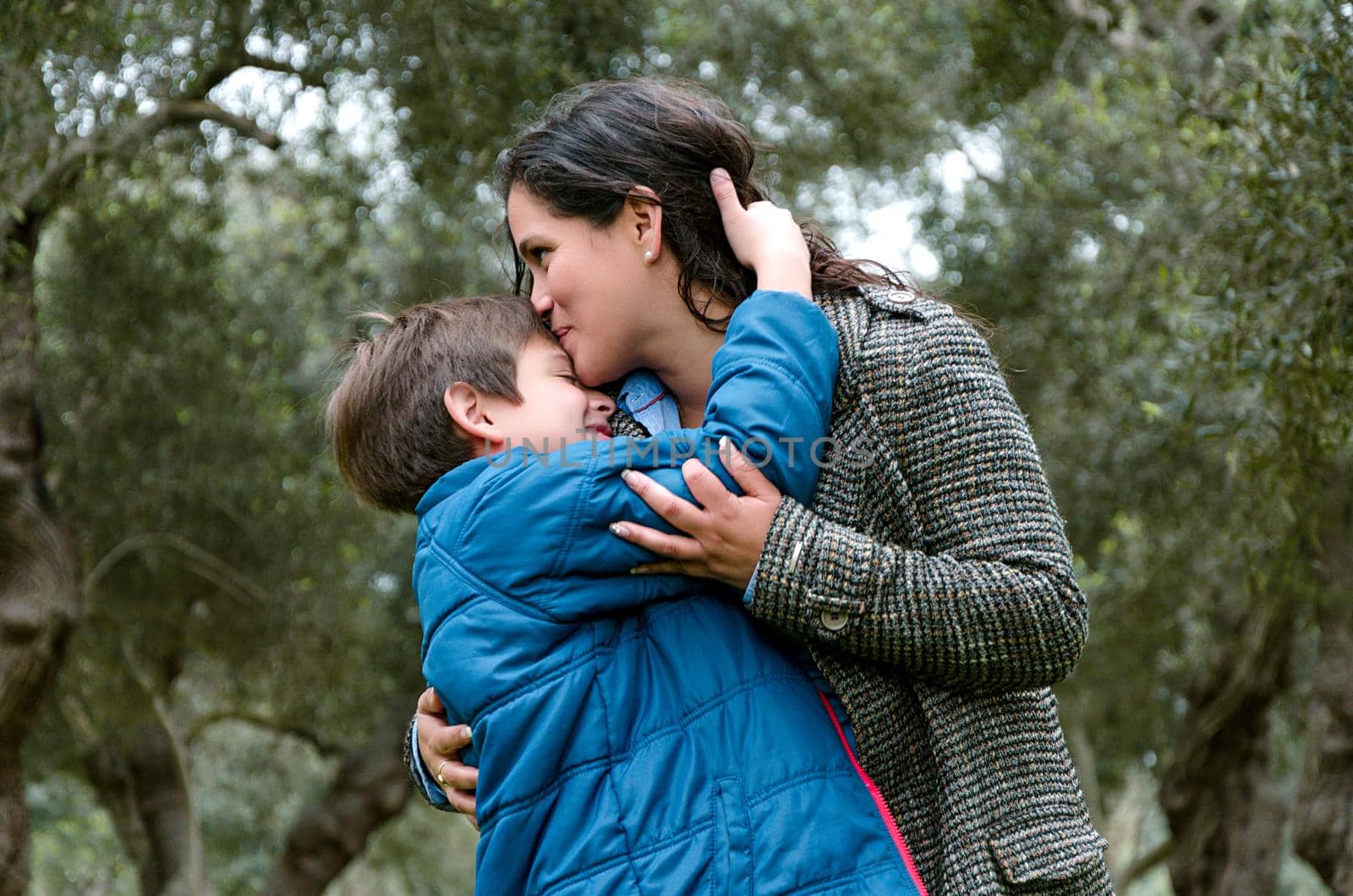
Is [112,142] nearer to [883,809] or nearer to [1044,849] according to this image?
[883,809]

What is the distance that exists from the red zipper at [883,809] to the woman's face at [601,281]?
71 cm

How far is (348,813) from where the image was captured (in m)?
11.3

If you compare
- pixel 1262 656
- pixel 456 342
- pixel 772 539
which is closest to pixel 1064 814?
pixel 772 539

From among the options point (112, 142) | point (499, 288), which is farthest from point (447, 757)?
point (499, 288)

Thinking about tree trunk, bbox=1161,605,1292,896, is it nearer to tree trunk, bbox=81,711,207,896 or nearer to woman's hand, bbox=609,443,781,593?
tree trunk, bbox=81,711,207,896

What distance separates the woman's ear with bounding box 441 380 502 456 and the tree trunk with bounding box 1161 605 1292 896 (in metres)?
8.59

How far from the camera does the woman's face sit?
7.47 ft

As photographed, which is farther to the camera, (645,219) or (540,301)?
(540,301)

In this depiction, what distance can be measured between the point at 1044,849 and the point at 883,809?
0.25 metres

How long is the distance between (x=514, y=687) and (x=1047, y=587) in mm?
779

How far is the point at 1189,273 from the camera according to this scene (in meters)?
6.61

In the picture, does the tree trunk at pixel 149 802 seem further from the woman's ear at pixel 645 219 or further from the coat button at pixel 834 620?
the coat button at pixel 834 620

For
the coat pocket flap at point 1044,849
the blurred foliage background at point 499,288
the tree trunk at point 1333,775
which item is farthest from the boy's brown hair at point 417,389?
the tree trunk at point 1333,775

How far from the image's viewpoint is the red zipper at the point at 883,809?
1819 mm
